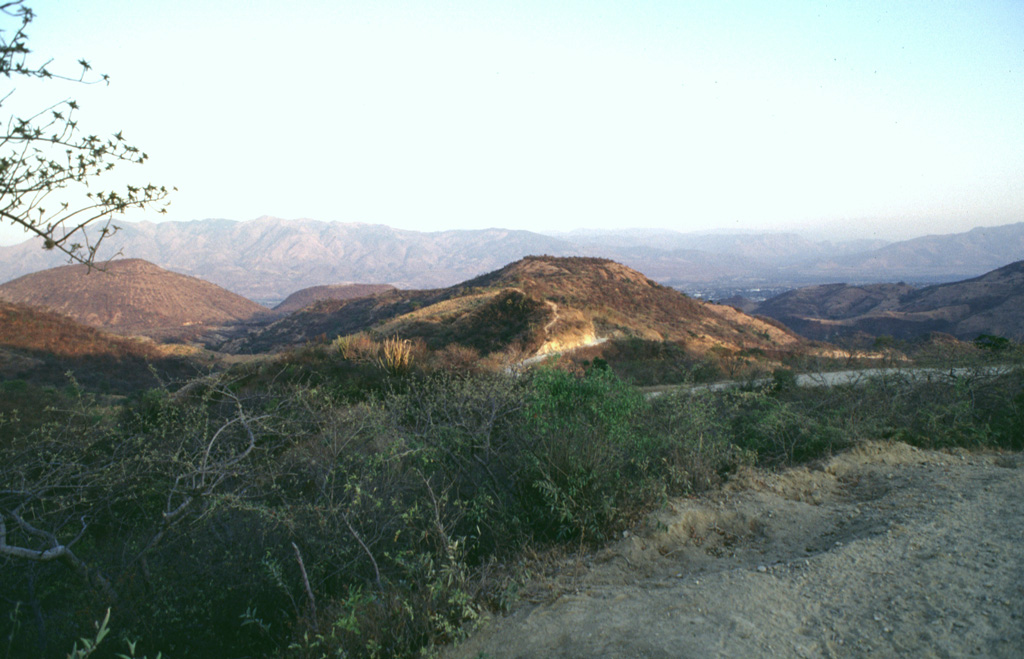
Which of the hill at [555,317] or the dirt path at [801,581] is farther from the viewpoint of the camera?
the hill at [555,317]

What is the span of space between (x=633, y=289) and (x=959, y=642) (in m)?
37.2

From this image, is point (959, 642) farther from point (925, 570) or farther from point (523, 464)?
point (523, 464)

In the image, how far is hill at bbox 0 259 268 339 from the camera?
7794 cm

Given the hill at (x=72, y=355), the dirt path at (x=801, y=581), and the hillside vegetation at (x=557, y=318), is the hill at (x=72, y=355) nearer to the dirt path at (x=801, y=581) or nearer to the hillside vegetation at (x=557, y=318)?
the hillside vegetation at (x=557, y=318)

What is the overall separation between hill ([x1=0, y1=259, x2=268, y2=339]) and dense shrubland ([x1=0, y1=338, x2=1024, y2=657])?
78.0m

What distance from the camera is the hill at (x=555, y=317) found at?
2280 cm

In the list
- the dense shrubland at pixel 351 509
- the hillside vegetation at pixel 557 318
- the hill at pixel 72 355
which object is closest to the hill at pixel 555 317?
the hillside vegetation at pixel 557 318

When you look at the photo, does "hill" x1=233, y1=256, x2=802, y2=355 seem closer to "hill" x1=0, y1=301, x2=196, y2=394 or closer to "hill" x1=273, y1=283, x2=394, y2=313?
"hill" x1=0, y1=301, x2=196, y2=394

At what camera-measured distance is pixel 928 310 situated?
57.5 metres

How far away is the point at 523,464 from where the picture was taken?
4520 millimetres

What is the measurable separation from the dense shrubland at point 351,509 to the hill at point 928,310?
43649mm

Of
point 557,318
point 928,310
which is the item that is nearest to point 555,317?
point 557,318

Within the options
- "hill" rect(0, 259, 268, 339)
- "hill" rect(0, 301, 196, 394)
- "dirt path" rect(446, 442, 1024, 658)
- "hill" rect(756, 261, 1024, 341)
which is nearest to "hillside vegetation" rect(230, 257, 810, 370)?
"dirt path" rect(446, 442, 1024, 658)

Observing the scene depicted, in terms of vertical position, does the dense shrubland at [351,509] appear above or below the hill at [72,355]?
above
